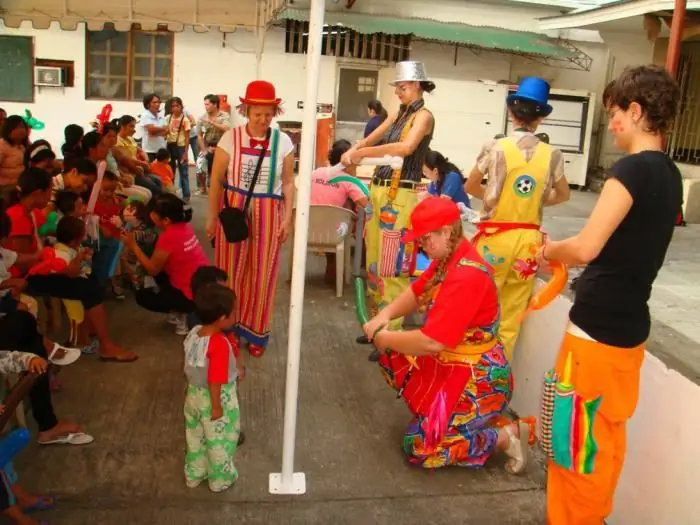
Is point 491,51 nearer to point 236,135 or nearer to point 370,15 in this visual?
point 370,15

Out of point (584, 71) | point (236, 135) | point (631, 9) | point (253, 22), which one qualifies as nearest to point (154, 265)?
point (236, 135)

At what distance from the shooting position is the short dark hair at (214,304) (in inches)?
109

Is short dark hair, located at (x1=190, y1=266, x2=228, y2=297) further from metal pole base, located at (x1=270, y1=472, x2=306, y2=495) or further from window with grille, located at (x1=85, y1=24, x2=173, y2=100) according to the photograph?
window with grille, located at (x1=85, y1=24, x2=173, y2=100)

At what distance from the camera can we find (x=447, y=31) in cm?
1284

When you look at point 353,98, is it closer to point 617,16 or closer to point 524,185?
point 617,16

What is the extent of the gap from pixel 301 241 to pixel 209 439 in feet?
2.93

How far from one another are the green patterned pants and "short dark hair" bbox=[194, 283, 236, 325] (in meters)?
0.30

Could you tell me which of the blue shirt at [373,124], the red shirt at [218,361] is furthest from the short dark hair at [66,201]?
the blue shirt at [373,124]

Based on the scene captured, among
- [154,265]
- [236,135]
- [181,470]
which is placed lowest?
[181,470]

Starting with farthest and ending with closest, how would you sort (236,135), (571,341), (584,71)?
(584,71) < (236,135) < (571,341)

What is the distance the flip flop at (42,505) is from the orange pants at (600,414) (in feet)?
6.31

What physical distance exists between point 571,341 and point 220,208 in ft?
7.39

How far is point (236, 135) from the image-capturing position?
3.84 meters

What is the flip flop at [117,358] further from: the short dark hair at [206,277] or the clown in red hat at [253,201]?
the short dark hair at [206,277]
